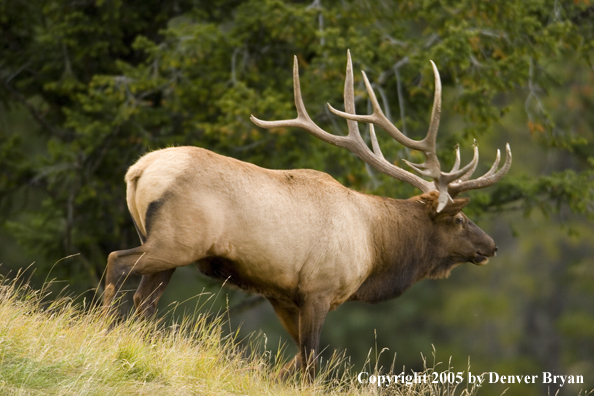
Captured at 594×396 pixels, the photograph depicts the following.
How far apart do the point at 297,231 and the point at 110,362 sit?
185cm

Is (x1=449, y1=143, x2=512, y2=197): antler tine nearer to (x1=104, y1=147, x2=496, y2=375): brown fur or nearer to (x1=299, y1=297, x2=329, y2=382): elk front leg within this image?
(x1=104, y1=147, x2=496, y2=375): brown fur

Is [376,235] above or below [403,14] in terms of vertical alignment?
below

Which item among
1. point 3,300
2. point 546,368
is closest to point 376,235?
point 3,300

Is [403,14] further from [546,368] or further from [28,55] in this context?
[546,368]

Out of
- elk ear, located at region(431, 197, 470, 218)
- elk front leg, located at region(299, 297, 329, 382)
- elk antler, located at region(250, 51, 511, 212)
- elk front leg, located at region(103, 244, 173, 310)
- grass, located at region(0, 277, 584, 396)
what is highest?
elk antler, located at region(250, 51, 511, 212)

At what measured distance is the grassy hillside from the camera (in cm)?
424

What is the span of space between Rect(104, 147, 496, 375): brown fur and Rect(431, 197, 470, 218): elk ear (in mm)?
13

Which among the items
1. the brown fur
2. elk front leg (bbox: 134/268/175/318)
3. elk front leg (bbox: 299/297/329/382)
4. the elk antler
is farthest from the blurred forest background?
elk front leg (bbox: 134/268/175/318)

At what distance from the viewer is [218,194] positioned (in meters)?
5.43

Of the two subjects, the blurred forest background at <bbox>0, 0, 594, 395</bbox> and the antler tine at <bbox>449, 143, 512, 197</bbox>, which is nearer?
the antler tine at <bbox>449, 143, 512, 197</bbox>

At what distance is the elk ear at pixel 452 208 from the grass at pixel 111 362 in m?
1.86

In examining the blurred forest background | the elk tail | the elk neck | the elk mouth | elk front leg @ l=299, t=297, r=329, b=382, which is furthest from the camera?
the blurred forest background

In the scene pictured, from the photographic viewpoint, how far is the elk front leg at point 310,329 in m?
5.98

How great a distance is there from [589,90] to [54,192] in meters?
12.4
